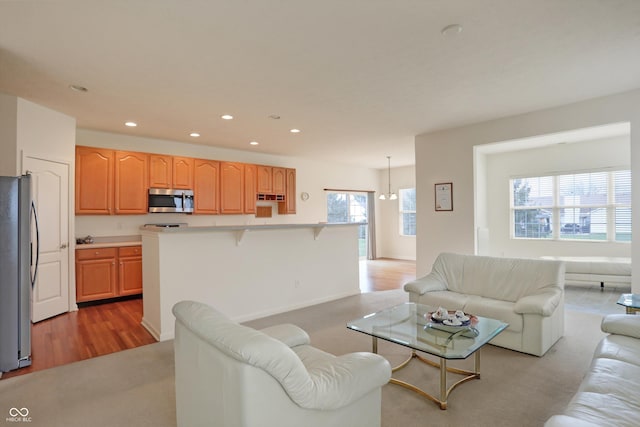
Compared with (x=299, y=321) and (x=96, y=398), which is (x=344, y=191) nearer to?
(x=299, y=321)

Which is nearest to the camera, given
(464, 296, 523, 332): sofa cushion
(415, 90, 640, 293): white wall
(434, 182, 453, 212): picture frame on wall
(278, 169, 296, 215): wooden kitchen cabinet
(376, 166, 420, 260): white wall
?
(464, 296, 523, 332): sofa cushion

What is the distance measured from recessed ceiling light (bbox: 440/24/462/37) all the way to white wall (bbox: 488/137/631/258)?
552 cm

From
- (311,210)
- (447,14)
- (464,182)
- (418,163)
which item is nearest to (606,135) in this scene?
(464,182)

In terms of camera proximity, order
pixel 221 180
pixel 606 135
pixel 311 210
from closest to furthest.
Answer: pixel 606 135 < pixel 221 180 < pixel 311 210

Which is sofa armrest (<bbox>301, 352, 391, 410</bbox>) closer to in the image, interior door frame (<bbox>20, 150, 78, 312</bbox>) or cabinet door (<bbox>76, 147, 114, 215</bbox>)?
interior door frame (<bbox>20, 150, 78, 312</bbox>)

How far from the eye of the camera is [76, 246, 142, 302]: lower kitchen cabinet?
4.86 meters

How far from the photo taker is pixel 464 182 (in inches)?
209

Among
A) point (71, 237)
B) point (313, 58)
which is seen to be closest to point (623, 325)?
point (313, 58)

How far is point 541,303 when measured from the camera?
2971 millimetres

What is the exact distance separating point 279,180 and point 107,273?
3786mm

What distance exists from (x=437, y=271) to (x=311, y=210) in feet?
15.3

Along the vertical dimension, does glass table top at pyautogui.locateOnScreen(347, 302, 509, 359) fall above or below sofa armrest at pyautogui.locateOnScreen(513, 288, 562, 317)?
below

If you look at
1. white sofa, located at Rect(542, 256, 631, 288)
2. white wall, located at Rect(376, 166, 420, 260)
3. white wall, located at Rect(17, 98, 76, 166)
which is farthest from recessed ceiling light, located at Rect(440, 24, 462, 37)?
white wall, located at Rect(376, 166, 420, 260)

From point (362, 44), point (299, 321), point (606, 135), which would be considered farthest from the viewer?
point (606, 135)
